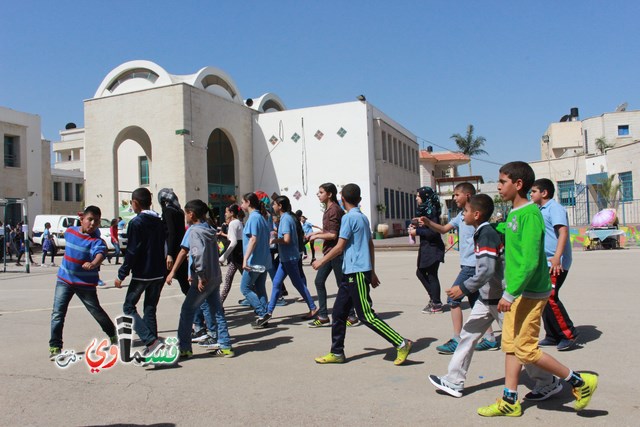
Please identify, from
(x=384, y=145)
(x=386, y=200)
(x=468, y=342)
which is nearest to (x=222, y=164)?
(x=384, y=145)

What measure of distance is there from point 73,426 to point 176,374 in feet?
4.25

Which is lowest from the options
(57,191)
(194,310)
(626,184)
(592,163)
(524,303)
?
(194,310)

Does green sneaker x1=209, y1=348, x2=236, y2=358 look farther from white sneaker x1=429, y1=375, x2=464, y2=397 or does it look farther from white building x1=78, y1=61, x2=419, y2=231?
white building x1=78, y1=61, x2=419, y2=231

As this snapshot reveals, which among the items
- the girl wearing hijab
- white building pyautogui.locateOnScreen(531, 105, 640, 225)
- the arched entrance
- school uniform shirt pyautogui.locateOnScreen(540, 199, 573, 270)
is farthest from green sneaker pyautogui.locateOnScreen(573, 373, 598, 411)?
the arched entrance

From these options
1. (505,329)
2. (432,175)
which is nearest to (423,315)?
(505,329)

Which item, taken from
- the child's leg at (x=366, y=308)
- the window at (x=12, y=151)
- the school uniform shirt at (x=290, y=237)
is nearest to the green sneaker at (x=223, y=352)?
the child's leg at (x=366, y=308)

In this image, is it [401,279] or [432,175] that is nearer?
[401,279]

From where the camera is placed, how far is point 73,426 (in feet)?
12.0

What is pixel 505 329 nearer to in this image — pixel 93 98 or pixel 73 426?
pixel 73 426

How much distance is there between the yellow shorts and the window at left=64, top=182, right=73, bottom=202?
148 feet

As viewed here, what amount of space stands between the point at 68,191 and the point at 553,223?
4473cm

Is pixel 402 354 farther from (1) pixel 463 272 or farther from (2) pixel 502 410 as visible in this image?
(2) pixel 502 410

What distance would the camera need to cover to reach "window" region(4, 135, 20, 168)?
33750 mm

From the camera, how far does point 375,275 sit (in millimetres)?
5312
